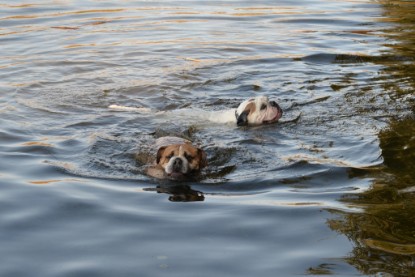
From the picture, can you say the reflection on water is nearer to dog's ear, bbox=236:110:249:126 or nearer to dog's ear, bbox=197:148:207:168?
dog's ear, bbox=197:148:207:168

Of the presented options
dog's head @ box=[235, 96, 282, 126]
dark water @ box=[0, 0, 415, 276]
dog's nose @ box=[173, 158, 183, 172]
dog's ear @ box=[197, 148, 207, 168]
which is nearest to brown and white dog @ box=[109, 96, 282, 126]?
dog's head @ box=[235, 96, 282, 126]

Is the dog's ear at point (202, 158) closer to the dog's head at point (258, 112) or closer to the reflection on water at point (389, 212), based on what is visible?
the reflection on water at point (389, 212)

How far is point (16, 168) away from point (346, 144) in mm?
3308

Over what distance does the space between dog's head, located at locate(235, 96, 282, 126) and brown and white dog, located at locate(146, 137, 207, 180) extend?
1.71 metres

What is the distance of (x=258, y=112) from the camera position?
980cm

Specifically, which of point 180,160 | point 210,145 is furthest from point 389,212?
point 210,145

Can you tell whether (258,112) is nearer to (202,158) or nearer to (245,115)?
(245,115)

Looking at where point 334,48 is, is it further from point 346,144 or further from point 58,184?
point 58,184

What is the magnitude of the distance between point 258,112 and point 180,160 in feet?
7.25

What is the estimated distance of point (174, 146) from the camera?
320 inches

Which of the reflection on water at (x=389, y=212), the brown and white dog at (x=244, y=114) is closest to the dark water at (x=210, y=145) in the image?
the reflection on water at (x=389, y=212)

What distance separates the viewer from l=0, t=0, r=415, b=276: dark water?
5.81m

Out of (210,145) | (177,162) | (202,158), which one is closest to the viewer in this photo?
(177,162)

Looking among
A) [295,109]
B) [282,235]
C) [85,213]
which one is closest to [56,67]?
[295,109]
